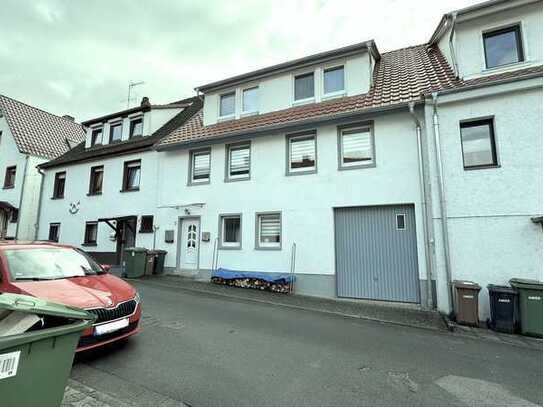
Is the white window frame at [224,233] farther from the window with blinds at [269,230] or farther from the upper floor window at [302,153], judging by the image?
the upper floor window at [302,153]

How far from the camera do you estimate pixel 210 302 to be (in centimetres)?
855

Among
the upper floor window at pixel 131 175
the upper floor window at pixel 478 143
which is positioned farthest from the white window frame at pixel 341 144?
the upper floor window at pixel 131 175

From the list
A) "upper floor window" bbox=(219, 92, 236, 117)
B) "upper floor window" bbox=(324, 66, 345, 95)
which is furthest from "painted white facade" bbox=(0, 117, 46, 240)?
"upper floor window" bbox=(324, 66, 345, 95)

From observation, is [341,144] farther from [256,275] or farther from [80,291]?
[80,291]

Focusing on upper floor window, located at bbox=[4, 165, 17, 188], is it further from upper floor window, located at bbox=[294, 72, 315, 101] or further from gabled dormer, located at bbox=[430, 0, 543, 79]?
gabled dormer, located at bbox=[430, 0, 543, 79]

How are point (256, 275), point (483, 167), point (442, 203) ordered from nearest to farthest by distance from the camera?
point (483, 167) < point (442, 203) < point (256, 275)

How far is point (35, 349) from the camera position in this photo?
2322 mm

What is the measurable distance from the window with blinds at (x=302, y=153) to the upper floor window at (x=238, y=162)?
1779mm

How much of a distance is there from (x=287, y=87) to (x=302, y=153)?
330 cm

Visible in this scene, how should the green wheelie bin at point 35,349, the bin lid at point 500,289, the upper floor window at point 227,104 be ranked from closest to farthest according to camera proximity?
1. the green wheelie bin at point 35,349
2. the bin lid at point 500,289
3. the upper floor window at point 227,104

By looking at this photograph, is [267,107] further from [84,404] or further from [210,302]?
[84,404]

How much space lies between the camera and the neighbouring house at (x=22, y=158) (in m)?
18.9

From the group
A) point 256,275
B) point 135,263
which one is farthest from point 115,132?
point 256,275

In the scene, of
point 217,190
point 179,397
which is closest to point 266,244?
point 217,190
